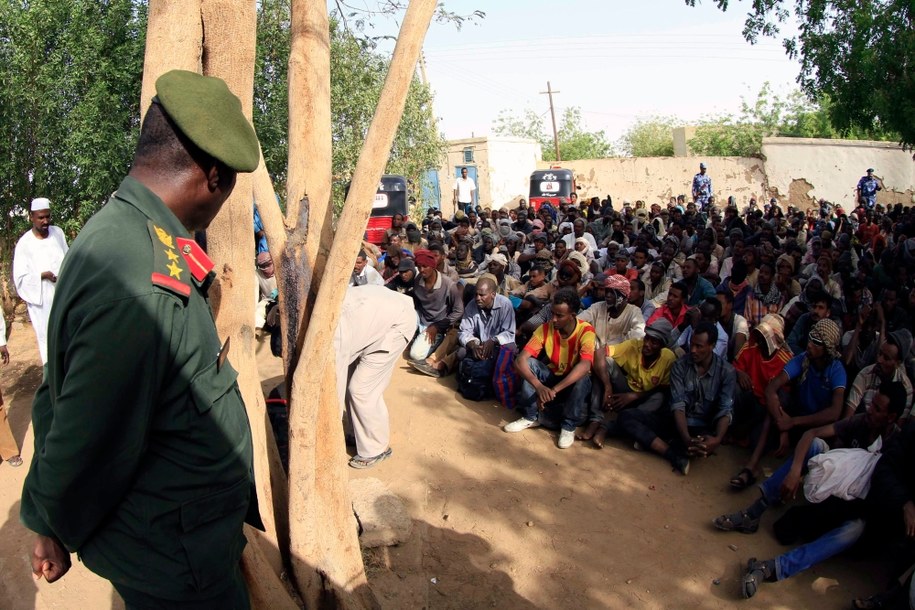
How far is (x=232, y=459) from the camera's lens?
1.64m

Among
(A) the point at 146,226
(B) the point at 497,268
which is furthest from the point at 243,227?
(B) the point at 497,268

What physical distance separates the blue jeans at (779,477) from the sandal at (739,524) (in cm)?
17

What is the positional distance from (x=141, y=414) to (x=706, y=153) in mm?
29180

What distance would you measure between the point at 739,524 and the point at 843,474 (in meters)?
0.64

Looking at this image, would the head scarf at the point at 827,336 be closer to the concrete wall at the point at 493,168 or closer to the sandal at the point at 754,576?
the sandal at the point at 754,576

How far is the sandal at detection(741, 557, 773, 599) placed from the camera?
3572mm

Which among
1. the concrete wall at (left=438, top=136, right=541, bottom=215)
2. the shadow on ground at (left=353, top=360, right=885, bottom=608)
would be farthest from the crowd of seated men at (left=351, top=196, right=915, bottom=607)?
the concrete wall at (left=438, top=136, right=541, bottom=215)

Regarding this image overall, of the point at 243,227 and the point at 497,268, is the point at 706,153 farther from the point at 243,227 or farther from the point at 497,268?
the point at 243,227

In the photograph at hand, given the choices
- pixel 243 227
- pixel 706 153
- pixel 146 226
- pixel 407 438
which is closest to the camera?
pixel 146 226

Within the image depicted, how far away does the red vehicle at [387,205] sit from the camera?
1329 centimetres

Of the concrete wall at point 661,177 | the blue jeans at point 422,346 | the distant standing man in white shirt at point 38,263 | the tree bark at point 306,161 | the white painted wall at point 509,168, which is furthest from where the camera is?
the white painted wall at point 509,168

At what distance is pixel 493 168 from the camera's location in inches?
956

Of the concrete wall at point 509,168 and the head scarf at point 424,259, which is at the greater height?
the concrete wall at point 509,168

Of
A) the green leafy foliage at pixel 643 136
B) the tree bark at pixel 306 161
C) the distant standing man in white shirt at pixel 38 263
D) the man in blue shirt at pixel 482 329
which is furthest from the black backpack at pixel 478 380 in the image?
the green leafy foliage at pixel 643 136
